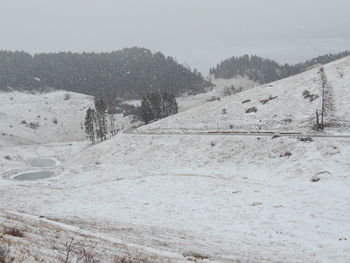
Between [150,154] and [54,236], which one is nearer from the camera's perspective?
[54,236]

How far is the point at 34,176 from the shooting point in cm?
6650

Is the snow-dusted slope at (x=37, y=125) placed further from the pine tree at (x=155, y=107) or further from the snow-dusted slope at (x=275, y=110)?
the snow-dusted slope at (x=275, y=110)

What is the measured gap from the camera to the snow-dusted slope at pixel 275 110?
6806 cm

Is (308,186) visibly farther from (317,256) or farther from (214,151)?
(214,151)

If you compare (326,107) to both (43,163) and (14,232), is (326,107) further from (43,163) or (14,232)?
(43,163)

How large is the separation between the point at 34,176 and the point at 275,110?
5523 cm

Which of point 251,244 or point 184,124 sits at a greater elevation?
point 184,124

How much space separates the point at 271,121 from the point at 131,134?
116 ft

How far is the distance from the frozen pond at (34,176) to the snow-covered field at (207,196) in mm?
2085

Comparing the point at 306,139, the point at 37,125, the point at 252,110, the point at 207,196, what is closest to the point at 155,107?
the point at 252,110

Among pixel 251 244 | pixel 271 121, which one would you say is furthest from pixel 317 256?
pixel 271 121

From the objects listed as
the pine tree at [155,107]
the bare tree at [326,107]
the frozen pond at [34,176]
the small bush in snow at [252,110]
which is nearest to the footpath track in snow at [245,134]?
the bare tree at [326,107]

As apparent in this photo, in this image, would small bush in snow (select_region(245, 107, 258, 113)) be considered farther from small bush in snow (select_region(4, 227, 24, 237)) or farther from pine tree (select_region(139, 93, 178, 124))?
small bush in snow (select_region(4, 227, 24, 237))

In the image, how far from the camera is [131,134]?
85500 mm
